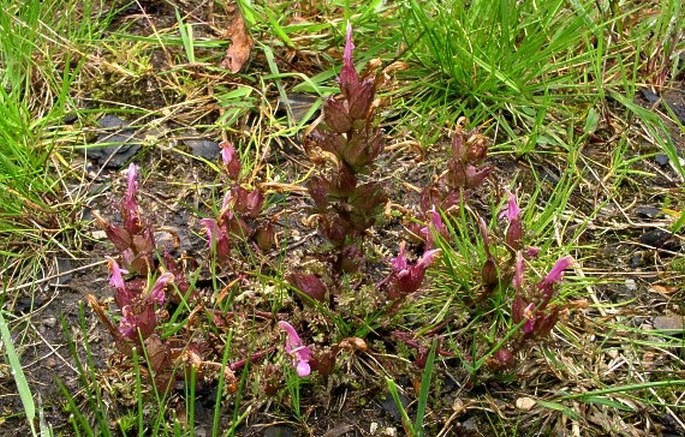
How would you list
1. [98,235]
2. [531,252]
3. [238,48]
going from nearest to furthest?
[531,252] → [98,235] → [238,48]

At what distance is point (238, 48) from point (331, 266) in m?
1.11

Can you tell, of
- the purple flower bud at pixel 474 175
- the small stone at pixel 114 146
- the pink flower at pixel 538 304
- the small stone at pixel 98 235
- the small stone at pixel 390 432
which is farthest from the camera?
the small stone at pixel 114 146

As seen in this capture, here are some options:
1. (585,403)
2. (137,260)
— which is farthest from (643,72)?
(137,260)

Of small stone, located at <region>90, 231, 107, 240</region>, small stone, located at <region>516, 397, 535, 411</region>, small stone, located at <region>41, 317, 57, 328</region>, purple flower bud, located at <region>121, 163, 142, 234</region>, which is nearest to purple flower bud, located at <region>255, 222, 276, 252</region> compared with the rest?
purple flower bud, located at <region>121, 163, 142, 234</region>

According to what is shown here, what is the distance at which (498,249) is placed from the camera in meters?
2.46

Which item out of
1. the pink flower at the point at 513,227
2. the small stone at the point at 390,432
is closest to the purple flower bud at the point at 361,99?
the pink flower at the point at 513,227

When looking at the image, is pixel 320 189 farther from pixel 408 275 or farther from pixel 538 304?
pixel 538 304

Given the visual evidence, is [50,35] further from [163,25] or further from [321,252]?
[321,252]

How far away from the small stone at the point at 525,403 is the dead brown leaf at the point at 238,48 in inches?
64.0

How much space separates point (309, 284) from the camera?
2193mm

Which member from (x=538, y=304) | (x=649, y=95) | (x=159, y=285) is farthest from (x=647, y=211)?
(x=159, y=285)

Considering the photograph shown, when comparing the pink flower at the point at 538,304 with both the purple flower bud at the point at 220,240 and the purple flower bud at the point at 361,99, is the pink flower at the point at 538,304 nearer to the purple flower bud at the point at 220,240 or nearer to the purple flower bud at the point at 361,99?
the purple flower bud at the point at 361,99

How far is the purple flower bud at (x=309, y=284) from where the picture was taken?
7.18ft

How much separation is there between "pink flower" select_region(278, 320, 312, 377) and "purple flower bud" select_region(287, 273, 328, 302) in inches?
7.1
